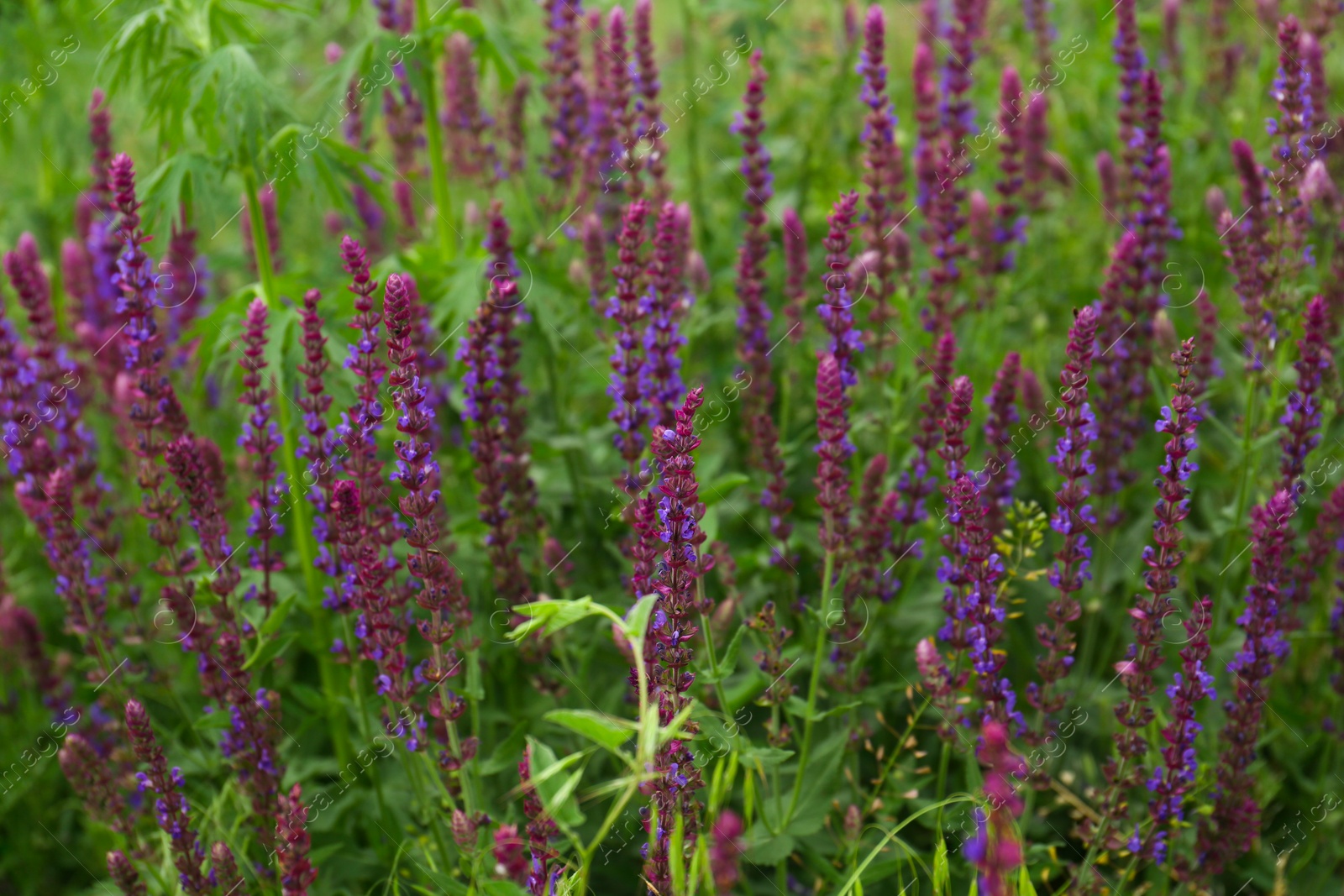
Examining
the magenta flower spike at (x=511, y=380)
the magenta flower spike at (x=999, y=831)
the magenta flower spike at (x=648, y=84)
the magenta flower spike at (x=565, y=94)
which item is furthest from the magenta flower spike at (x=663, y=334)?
the magenta flower spike at (x=999, y=831)

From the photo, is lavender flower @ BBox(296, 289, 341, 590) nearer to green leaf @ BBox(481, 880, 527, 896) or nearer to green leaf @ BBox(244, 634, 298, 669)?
green leaf @ BBox(244, 634, 298, 669)

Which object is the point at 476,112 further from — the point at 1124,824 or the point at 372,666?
the point at 1124,824

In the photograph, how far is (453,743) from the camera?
3.09 m

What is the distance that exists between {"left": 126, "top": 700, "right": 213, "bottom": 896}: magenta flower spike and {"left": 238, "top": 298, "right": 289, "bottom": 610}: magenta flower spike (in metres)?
0.68

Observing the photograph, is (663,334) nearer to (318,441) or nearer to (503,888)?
(318,441)

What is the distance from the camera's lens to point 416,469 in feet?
9.23

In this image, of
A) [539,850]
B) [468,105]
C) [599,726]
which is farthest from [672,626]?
[468,105]

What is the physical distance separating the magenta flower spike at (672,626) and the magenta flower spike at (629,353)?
3.12ft

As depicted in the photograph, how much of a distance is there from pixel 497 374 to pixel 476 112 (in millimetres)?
2060

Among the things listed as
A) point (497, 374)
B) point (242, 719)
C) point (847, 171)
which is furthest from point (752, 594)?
point (847, 171)

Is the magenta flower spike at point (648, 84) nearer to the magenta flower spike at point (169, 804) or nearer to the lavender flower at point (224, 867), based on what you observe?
the magenta flower spike at point (169, 804)

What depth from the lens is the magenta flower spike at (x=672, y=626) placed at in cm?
261

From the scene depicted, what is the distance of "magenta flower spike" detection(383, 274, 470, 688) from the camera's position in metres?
2.73

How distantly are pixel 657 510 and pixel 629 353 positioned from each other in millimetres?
1081
